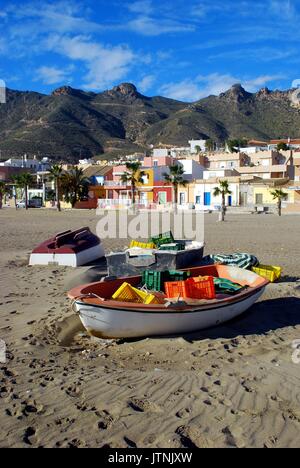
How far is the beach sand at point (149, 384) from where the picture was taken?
4.14m

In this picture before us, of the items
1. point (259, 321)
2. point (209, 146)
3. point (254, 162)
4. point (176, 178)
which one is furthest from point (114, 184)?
point (259, 321)

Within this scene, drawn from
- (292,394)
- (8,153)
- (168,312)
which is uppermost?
(8,153)

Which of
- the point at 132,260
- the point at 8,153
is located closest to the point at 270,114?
the point at 8,153

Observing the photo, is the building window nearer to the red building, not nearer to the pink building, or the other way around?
the pink building

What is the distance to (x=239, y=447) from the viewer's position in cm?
396

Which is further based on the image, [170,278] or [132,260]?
[132,260]

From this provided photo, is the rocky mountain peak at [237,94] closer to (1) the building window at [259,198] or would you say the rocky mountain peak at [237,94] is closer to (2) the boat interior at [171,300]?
(1) the building window at [259,198]

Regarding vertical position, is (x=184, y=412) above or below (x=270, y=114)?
below

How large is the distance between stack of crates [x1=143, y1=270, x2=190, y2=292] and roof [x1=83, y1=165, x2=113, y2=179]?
52678 millimetres

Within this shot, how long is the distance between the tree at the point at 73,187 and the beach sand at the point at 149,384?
46.9 metres

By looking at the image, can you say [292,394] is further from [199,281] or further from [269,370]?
[199,281]

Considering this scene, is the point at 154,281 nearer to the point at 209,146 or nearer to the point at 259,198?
the point at 259,198

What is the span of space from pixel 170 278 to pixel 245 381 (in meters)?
3.68

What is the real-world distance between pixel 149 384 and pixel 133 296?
234 centimetres
